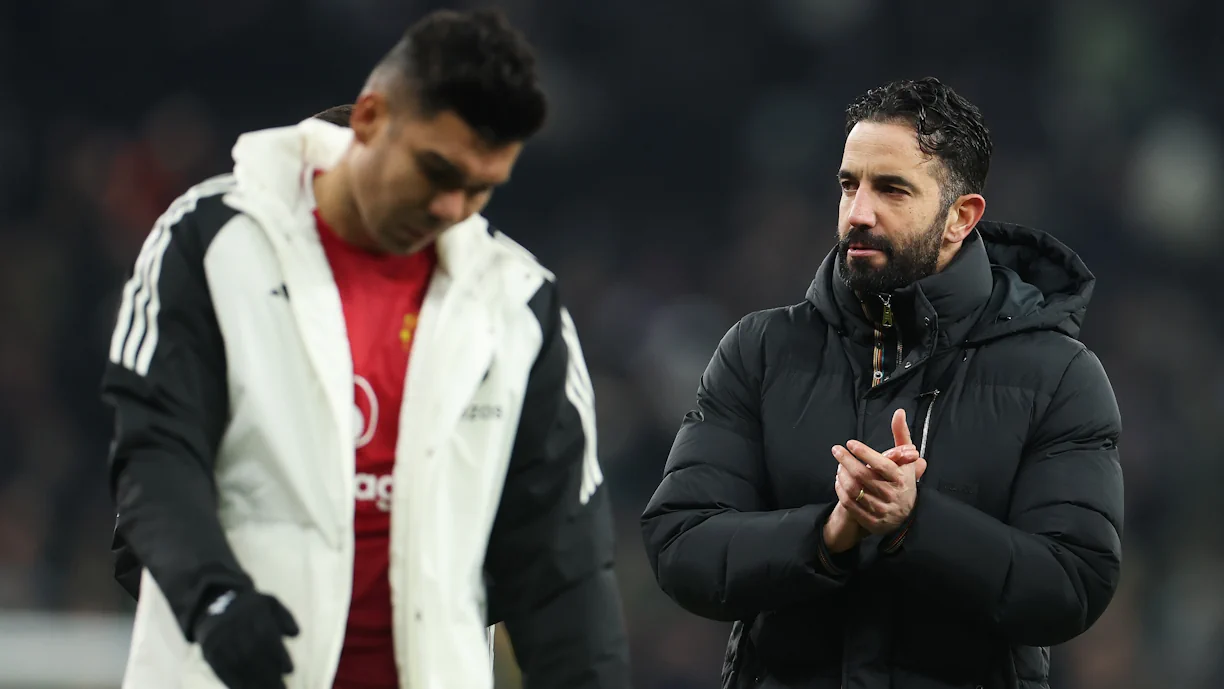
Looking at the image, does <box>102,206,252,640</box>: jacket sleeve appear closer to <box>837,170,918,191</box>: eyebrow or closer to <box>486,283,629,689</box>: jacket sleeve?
<box>486,283,629,689</box>: jacket sleeve

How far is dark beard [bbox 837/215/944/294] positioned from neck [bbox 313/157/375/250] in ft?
3.88

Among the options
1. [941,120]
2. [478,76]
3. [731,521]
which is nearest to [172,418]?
[478,76]

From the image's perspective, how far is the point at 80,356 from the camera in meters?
8.77

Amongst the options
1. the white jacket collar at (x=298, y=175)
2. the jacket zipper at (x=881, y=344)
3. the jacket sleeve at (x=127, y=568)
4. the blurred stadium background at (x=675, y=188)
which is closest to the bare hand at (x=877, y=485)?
the jacket zipper at (x=881, y=344)

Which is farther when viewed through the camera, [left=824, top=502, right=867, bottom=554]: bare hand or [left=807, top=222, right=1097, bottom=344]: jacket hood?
[left=807, top=222, right=1097, bottom=344]: jacket hood

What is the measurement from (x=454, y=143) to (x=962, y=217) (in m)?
1.48

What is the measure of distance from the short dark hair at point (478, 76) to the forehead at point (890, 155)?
1144 millimetres

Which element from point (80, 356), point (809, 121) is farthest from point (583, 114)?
point (80, 356)

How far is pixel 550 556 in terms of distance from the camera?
2.69 meters

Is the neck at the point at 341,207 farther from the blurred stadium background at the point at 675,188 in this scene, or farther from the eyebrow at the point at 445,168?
the blurred stadium background at the point at 675,188

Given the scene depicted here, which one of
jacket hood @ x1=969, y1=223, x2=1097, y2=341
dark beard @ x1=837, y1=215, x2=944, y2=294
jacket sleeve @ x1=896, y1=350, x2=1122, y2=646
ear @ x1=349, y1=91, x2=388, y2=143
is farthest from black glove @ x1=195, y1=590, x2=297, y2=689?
jacket hood @ x1=969, y1=223, x2=1097, y2=341

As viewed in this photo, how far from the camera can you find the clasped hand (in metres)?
3.09

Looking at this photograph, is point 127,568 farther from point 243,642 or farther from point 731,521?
point 731,521

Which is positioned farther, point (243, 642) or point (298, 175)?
point (298, 175)
